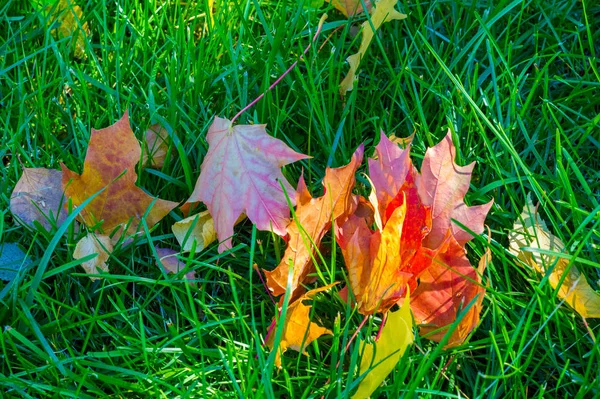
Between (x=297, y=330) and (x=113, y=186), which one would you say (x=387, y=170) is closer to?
(x=297, y=330)

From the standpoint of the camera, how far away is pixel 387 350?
1168 millimetres

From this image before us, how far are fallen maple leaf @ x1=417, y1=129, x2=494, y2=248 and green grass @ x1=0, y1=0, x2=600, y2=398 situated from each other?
0.08 meters

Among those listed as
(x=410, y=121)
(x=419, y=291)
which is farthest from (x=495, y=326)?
(x=410, y=121)

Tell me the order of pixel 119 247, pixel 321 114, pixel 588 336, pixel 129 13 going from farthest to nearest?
pixel 129 13 < pixel 321 114 < pixel 119 247 < pixel 588 336

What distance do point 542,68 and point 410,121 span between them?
38 cm

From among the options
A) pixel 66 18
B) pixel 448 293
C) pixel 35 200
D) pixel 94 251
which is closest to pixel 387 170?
pixel 448 293

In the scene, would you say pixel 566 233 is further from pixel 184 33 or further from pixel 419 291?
pixel 184 33

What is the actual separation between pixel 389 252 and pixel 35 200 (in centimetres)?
76

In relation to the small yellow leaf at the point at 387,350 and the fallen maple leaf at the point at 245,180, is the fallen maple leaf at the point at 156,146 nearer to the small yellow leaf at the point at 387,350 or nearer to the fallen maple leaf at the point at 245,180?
the fallen maple leaf at the point at 245,180

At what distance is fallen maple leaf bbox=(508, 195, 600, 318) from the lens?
1307 millimetres

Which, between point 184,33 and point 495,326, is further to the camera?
point 184,33

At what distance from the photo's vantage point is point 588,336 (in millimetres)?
1313

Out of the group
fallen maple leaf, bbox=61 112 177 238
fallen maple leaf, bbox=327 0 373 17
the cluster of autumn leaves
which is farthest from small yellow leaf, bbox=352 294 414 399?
fallen maple leaf, bbox=327 0 373 17

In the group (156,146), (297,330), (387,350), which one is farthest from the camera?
(156,146)
